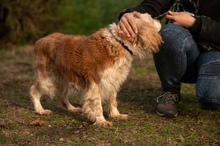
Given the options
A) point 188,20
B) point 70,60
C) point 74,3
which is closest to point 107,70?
point 70,60

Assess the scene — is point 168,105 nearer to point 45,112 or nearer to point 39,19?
point 45,112

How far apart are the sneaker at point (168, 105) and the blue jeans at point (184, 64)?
76mm

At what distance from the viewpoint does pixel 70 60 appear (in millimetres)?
4281

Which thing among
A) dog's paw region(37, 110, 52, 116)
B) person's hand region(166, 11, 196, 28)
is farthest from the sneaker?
dog's paw region(37, 110, 52, 116)

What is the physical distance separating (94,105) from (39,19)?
6666mm

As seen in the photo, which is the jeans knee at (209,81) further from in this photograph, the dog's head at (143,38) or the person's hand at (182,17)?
the dog's head at (143,38)

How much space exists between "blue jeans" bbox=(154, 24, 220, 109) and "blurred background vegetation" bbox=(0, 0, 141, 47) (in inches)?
247

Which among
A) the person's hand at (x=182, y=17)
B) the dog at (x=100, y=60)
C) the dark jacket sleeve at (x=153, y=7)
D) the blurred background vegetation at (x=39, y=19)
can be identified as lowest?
the blurred background vegetation at (x=39, y=19)

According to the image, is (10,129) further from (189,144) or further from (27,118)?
(189,144)

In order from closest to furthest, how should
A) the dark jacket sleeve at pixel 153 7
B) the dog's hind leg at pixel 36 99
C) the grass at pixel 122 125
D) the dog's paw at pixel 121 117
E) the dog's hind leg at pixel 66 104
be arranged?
1. the grass at pixel 122 125
2. the dog's paw at pixel 121 117
3. the dark jacket sleeve at pixel 153 7
4. the dog's hind leg at pixel 36 99
5. the dog's hind leg at pixel 66 104

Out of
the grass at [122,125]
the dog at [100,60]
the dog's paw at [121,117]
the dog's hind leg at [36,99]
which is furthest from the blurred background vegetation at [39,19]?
the dog's paw at [121,117]

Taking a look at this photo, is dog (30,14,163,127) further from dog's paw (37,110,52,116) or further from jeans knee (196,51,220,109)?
jeans knee (196,51,220,109)

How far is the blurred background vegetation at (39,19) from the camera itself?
32.7ft

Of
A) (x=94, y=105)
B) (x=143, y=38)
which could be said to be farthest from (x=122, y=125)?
(x=143, y=38)
